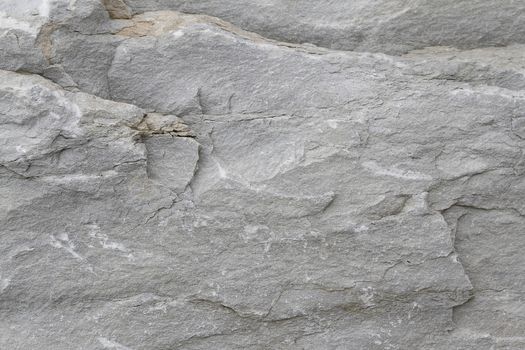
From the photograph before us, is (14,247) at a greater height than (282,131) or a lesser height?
lesser

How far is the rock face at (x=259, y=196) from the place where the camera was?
64.6 inches

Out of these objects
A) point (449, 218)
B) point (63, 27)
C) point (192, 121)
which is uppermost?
point (63, 27)

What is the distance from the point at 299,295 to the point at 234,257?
0.19 meters

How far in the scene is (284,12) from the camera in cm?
176

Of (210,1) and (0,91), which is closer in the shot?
(0,91)

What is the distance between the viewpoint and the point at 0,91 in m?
1.58

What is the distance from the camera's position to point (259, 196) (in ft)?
5.40

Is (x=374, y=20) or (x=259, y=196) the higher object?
(x=374, y=20)

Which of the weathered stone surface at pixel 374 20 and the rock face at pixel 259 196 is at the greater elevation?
the weathered stone surface at pixel 374 20

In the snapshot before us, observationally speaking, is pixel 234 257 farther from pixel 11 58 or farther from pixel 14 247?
pixel 11 58

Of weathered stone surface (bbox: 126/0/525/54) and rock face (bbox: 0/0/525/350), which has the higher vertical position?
weathered stone surface (bbox: 126/0/525/54)

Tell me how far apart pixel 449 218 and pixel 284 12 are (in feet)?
2.18

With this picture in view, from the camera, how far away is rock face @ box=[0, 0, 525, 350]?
1640mm

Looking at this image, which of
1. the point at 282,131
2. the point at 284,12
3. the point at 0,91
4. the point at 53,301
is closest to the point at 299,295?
the point at 282,131
